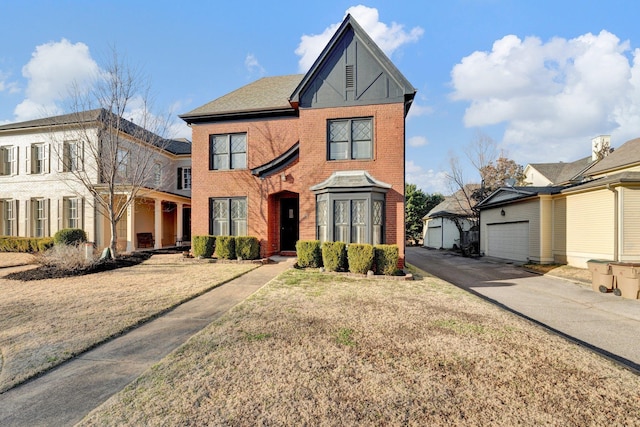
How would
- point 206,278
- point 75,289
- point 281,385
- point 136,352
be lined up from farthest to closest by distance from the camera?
1. point 206,278
2. point 75,289
3. point 136,352
4. point 281,385

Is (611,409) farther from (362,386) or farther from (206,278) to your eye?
(206,278)

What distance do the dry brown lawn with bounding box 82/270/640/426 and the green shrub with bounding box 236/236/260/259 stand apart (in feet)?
23.0

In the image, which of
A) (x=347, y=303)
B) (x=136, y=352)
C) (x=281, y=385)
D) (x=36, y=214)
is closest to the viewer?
(x=281, y=385)

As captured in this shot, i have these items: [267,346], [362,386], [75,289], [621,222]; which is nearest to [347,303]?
[267,346]

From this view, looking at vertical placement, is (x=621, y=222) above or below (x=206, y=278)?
above

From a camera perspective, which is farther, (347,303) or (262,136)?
(262,136)

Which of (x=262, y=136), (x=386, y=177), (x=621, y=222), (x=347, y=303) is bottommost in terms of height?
(x=347, y=303)

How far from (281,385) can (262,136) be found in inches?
480

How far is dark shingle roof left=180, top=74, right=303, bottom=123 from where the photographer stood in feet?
44.6

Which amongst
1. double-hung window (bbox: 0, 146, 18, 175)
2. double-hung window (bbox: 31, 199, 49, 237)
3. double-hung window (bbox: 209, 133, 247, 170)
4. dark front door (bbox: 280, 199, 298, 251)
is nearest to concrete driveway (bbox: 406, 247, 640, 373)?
dark front door (bbox: 280, 199, 298, 251)

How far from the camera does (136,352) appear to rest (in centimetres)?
420

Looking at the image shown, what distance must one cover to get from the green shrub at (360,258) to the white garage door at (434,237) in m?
19.8

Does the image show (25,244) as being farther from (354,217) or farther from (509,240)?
(509,240)

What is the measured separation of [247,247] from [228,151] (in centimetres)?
495
